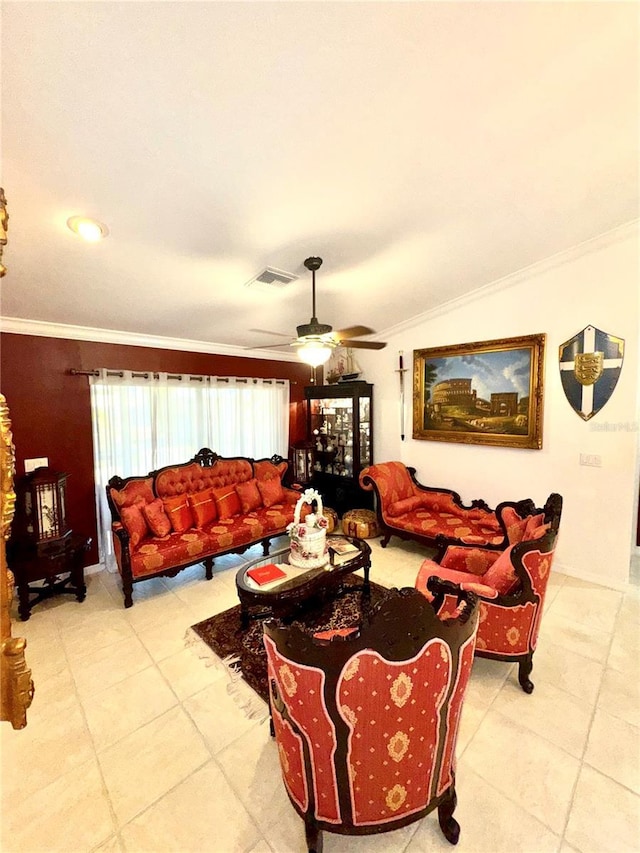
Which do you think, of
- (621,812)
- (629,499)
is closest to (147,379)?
(621,812)

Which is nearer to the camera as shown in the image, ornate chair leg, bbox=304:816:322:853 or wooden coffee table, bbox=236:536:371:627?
ornate chair leg, bbox=304:816:322:853

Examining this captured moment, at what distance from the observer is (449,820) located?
1.39 metres

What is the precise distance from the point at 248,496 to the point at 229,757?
2624mm

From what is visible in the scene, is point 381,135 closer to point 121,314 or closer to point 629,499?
point 121,314

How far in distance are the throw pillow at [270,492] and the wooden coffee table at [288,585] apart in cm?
132

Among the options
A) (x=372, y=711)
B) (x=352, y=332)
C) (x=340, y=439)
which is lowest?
(x=372, y=711)

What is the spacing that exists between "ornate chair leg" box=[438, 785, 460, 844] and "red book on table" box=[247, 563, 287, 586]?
148 cm

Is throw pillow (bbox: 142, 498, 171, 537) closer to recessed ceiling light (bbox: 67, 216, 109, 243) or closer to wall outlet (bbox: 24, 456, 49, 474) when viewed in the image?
wall outlet (bbox: 24, 456, 49, 474)

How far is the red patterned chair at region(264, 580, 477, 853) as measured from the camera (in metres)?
1.07

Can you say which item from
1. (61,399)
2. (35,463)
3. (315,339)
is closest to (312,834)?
(315,339)

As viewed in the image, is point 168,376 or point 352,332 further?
point 168,376

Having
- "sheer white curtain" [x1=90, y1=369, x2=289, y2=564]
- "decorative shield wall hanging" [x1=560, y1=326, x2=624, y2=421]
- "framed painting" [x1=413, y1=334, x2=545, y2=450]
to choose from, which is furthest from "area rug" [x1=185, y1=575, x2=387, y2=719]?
"decorative shield wall hanging" [x1=560, y1=326, x2=624, y2=421]

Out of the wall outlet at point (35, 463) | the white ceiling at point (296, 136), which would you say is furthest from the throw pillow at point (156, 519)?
the white ceiling at point (296, 136)

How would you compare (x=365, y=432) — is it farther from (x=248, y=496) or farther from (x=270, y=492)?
(x=248, y=496)
